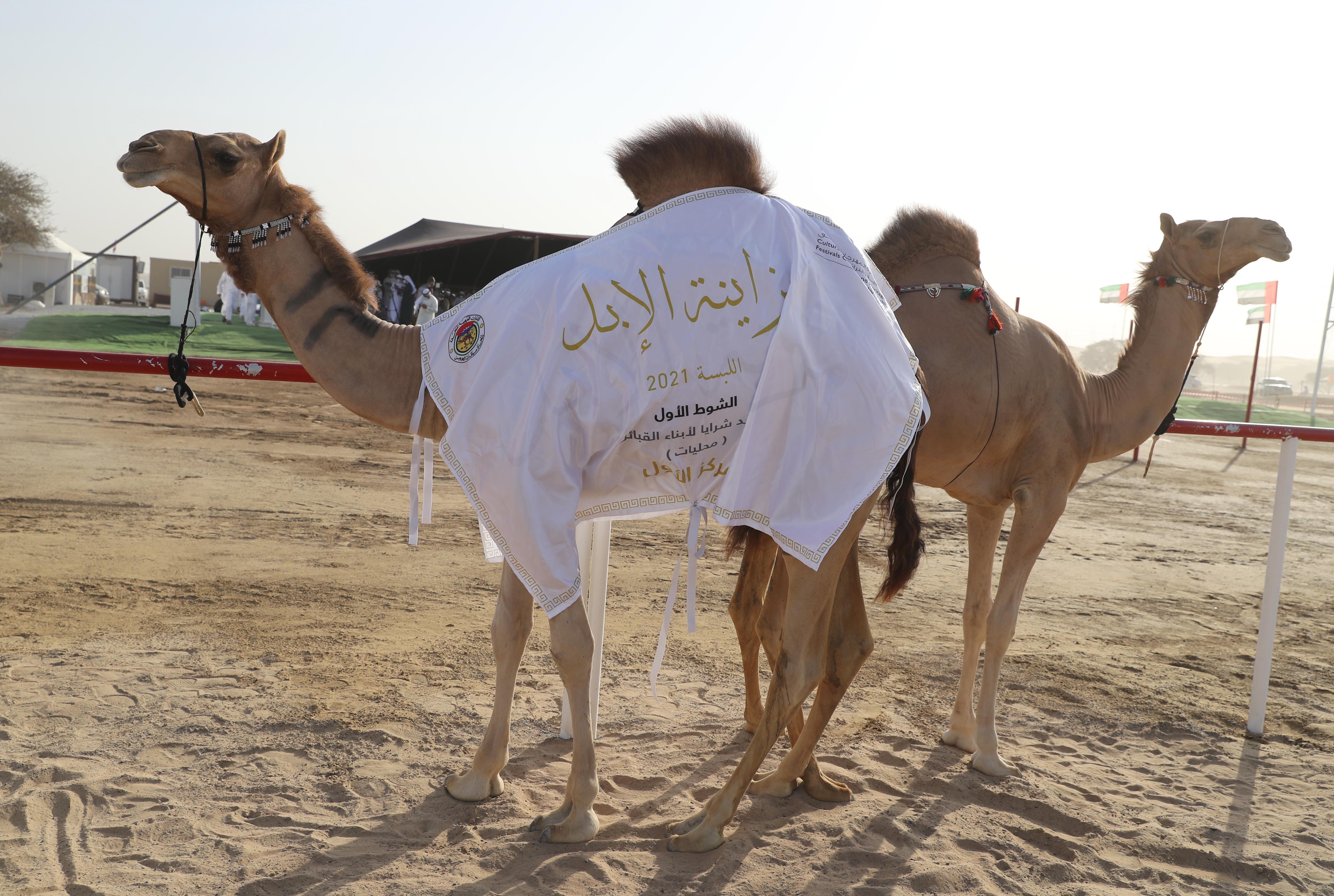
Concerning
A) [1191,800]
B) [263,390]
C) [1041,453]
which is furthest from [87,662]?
[263,390]

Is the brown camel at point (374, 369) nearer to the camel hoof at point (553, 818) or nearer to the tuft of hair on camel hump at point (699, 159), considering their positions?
the camel hoof at point (553, 818)

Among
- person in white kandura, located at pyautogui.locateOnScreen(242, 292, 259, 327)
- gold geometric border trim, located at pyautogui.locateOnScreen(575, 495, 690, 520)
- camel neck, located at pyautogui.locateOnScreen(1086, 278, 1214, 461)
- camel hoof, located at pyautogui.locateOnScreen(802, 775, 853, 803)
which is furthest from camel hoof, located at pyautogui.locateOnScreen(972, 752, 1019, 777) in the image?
person in white kandura, located at pyautogui.locateOnScreen(242, 292, 259, 327)

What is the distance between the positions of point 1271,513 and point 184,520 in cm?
1409

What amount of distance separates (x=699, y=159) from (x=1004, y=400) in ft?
5.69

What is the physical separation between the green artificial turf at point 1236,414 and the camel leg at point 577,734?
20.0 m

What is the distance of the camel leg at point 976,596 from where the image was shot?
4.27 m

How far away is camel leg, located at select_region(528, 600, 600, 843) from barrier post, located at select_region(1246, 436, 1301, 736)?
365 centimetres

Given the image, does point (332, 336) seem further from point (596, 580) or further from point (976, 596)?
point (976, 596)

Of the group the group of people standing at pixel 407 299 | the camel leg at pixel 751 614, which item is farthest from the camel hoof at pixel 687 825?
the group of people standing at pixel 407 299

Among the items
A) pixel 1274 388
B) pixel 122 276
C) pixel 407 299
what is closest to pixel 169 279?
pixel 122 276

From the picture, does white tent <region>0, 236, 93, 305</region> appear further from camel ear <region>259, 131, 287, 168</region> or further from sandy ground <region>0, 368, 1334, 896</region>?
camel ear <region>259, 131, 287, 168</region>

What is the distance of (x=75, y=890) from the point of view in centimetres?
257

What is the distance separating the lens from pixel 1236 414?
22297mm

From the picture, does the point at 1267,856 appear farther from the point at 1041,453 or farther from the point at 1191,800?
the point at 1041,453
